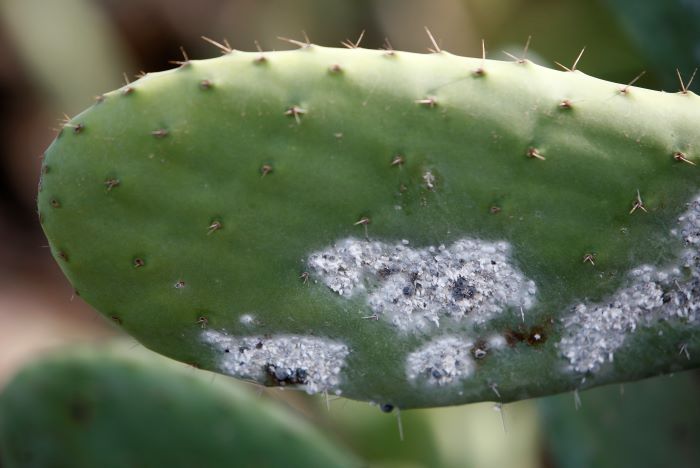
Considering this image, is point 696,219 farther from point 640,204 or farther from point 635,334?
point 635,334

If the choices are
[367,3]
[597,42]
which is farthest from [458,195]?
[367,3]

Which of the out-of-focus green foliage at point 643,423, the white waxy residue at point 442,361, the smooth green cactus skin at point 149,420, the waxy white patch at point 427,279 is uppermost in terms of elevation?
the waxy white patch at point 427,279

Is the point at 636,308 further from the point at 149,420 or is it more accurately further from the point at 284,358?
the point at 149,420

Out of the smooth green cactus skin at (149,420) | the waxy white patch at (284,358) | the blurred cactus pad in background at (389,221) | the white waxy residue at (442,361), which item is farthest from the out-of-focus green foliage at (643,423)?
the waxy white patch at (284,358)

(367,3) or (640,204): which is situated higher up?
(640,204)

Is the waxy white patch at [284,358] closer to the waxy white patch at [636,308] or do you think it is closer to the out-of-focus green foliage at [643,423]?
the waxy white patch at [636,308]

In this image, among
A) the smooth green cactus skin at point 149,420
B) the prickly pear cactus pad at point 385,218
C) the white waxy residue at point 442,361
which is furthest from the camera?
the smooth green cactus skin at point 149,420

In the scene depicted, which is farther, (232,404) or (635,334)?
(232,404)
